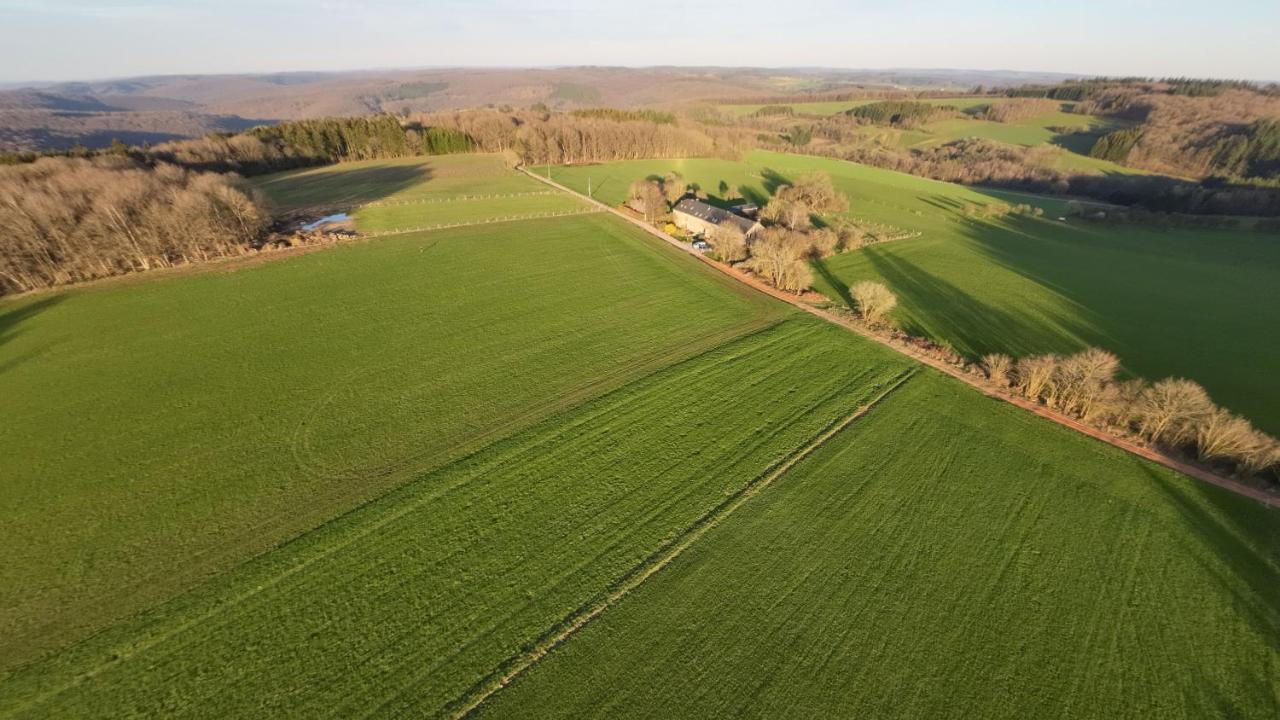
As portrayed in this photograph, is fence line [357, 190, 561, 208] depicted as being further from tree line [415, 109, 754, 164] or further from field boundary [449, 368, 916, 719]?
field boundary [449, 368, 916, 719]

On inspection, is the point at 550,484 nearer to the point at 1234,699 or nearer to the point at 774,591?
the point at 774,591

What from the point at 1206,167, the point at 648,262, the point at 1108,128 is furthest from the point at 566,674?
the point at 1108,128

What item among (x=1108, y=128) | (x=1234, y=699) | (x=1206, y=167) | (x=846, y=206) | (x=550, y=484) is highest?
(x=1108, y=128)

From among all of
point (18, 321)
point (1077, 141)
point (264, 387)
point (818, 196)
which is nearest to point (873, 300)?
point (818, 196)

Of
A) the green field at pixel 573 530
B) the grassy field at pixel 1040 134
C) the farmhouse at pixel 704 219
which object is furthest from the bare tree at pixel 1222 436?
the grassy field at pixel 1040 134

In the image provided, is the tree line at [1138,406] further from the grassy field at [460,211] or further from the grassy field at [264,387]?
the grassy field at [460,211]

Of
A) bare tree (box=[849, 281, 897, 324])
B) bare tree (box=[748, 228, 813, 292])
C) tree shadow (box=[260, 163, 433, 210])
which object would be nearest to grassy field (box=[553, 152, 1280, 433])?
bare tree (box=[849, 281, 897, 324])
